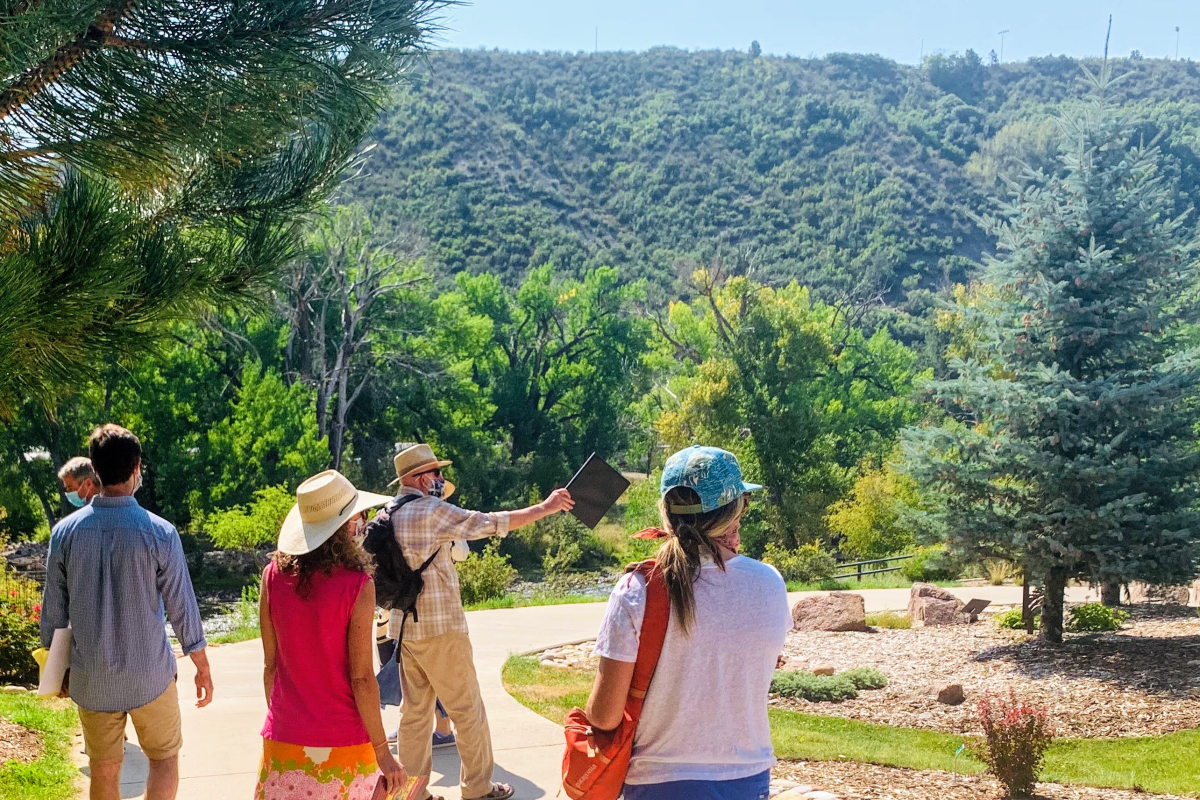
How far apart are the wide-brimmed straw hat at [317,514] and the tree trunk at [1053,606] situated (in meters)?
10.0

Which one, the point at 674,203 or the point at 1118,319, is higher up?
the point at 674,203

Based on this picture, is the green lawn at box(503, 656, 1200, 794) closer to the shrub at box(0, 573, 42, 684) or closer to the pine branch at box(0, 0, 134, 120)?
the shrub at box(0, 573, 42, 684)

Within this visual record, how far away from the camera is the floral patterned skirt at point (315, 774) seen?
3506 millimetres

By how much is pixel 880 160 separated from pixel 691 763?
120m

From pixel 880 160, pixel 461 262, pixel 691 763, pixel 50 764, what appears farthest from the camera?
pixel 880 160

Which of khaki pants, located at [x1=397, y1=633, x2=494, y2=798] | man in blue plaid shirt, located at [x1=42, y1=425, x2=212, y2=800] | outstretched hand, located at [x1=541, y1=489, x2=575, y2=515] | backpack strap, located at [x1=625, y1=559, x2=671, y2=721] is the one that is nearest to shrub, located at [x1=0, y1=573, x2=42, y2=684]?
khaki pants, located at [x1=397, y1=633, x2=494, y2=798]

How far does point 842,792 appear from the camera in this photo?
6.29m

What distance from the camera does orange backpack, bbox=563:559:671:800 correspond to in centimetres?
284

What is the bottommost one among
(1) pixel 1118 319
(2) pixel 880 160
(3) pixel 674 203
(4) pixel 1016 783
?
(4) pixel 1016 783

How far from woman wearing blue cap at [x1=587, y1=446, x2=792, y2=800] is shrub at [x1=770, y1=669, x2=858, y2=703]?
7.36 metres

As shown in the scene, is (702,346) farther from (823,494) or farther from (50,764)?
(50,764)

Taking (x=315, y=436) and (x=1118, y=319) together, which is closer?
(x=1118, y=319)

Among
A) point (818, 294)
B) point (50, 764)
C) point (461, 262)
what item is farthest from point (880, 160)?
point (50, 764)

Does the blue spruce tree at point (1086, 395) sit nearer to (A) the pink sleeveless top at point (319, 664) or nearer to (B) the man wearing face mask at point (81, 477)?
(B) the man wearing face mask at point (81, 477)
